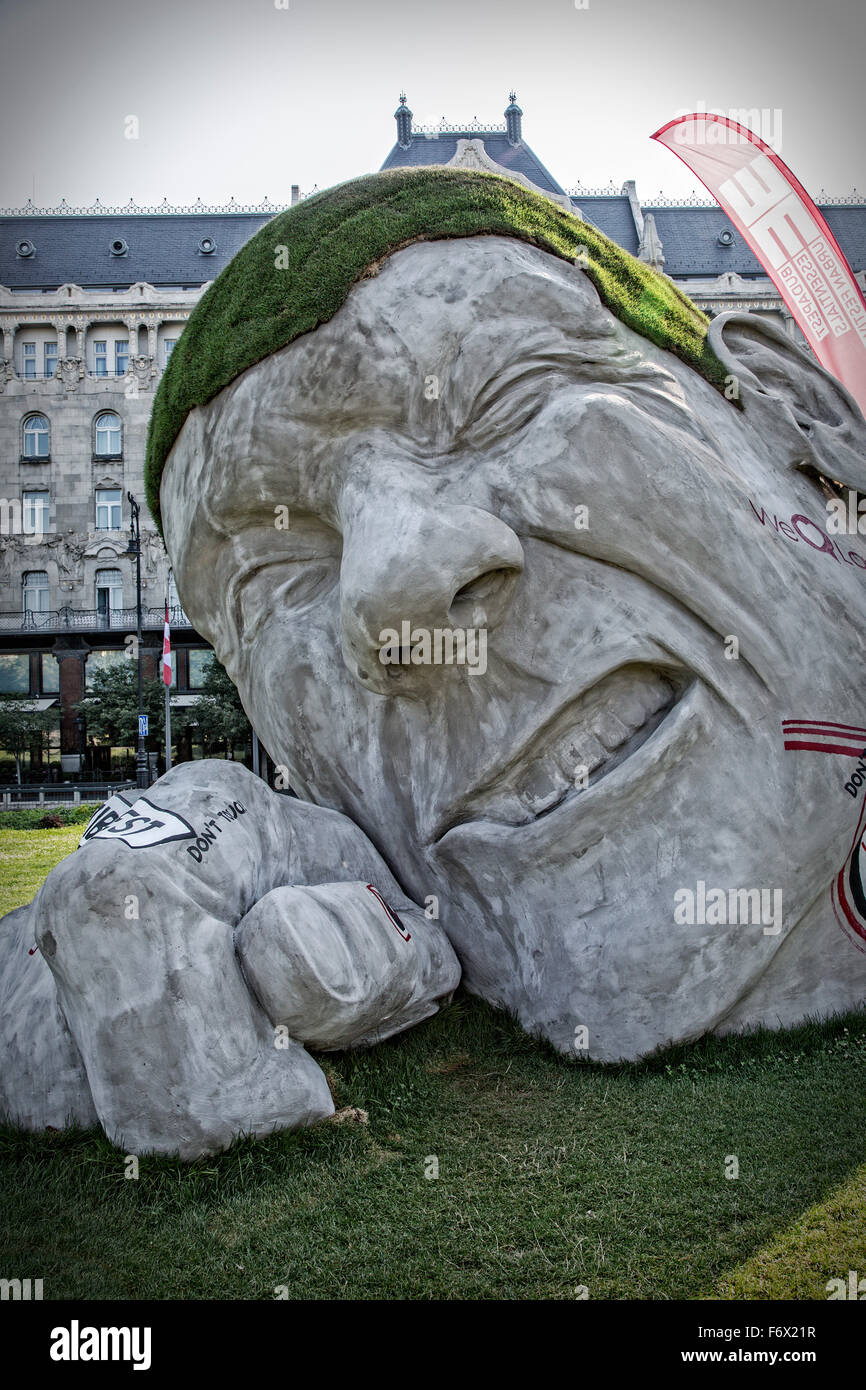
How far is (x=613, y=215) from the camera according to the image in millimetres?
40125

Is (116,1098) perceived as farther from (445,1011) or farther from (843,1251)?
(843,1251)

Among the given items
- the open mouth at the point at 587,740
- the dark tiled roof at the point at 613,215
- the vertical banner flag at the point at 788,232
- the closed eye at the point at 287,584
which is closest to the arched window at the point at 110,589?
the dark tiled roof at the point at 613,215

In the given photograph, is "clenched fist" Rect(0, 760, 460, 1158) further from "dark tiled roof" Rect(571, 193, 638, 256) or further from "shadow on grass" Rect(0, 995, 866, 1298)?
"dark tiled roof" Rect(571, 193, 638, 256)

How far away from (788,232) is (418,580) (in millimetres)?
5503

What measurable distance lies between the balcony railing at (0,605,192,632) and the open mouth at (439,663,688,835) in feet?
113

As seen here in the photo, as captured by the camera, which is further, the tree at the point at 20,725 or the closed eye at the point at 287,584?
the tree at the point at 20,725

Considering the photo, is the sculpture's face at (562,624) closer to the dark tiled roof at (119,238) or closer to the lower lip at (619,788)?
the lower lip at (619,788)

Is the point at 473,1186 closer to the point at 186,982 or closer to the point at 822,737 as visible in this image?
the point at 186,982

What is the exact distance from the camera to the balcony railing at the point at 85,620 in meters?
37.5

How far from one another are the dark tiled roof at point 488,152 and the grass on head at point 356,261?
37384mm

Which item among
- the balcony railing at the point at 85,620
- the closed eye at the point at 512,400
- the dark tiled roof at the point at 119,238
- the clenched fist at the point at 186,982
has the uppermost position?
the dark tiled roof at the point at 119,238

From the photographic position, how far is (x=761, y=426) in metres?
5.00
